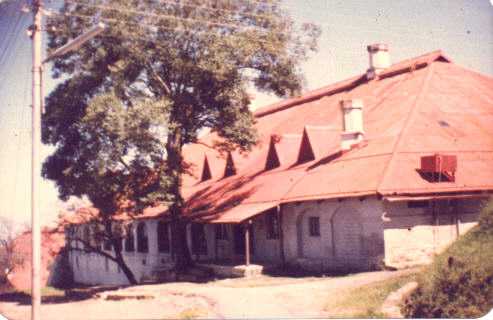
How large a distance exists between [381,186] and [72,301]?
1314 cm

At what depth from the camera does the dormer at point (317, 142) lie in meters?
24.4

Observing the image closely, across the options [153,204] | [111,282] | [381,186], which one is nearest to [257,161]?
[153,204]

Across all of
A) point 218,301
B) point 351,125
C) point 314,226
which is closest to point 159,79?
point 351,125

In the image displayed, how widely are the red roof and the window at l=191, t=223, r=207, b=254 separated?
1.86m

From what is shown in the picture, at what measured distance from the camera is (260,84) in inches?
919

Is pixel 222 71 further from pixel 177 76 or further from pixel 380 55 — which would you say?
pixel 380 55

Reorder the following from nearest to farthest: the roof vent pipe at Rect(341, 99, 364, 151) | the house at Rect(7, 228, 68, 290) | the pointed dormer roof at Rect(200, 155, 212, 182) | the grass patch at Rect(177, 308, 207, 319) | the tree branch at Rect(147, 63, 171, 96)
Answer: the grass patch at Rect(177, 308, 207, 319), the tree branch at Rect(147, 63, 171, 96), the roof vent pipe at Rect(341, 99, 364, 151), the pointed dormer roof at Rect(200, 155, 212, 182), the house at Rect(7, 228, 68, 290)

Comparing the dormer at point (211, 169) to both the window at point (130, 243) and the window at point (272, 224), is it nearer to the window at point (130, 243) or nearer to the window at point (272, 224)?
the window at point (130, 243)

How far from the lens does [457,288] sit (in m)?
12.3

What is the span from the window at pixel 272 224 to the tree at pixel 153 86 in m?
3.68

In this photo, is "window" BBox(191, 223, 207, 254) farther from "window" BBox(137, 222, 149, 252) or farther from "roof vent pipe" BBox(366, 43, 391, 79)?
"roof vent pipe" BBox(366, 43, 391, 79)

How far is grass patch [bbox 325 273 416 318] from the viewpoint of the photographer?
41.9 feet

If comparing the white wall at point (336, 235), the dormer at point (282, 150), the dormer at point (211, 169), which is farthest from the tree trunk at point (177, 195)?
the dormer at point (211, 169)

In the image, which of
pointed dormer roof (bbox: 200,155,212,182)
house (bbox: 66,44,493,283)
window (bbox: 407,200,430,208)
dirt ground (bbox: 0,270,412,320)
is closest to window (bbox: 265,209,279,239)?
house (bbox: 66,44,493,283)
